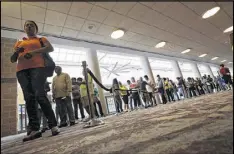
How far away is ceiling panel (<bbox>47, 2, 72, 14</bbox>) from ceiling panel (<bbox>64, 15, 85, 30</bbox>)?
0.96 feet

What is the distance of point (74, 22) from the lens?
13.9 feet

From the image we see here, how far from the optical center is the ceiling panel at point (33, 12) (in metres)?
3.37

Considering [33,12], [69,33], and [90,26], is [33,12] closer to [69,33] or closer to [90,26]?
[69,33]

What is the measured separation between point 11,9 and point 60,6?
1.04 metres

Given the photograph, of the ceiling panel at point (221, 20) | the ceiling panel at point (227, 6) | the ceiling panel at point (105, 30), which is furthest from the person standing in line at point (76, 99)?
the ceiling panel at point (221, 20)

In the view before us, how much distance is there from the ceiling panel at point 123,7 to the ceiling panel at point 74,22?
3.27 feet

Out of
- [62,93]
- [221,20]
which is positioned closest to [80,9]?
[62,93]

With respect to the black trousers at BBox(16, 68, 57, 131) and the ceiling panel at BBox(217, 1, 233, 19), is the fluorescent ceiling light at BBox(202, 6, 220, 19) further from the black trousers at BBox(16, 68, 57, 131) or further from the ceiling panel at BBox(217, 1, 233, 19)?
the black trousers at BBox(16, 68, 57, 131)

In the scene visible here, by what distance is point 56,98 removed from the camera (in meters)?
2.79

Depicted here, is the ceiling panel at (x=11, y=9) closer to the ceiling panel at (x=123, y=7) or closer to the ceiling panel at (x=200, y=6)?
the ceiling panel at (x=123, y=7)

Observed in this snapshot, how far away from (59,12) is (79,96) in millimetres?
2136

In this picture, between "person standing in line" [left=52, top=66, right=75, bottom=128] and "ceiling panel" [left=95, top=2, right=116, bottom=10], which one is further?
"ceiling panel" [left=95, top=2, right=116, bottom=10]

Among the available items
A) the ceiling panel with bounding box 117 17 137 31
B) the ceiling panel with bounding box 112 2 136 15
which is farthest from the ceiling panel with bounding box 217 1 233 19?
the ceiling panel with bounding box 112 2 136 15

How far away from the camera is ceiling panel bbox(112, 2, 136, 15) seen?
12.7ft
